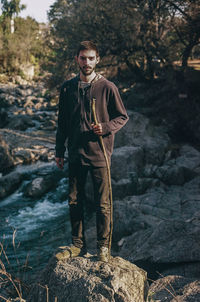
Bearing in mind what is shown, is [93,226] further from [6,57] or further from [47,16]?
[6,57]

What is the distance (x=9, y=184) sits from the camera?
877cm

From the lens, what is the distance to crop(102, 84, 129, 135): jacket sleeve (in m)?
2.77

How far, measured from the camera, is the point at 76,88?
2.85 metres

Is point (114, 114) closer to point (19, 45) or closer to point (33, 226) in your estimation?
point (33, 226)

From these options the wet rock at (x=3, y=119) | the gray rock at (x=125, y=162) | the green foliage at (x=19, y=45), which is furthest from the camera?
the green foliage at (x=19, y=45)

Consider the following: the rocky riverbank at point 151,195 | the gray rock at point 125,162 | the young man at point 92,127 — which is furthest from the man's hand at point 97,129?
the gray rock at point 125,162

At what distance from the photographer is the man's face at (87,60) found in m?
2.78

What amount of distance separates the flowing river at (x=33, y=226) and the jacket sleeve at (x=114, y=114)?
293cm

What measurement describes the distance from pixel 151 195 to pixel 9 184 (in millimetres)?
4351

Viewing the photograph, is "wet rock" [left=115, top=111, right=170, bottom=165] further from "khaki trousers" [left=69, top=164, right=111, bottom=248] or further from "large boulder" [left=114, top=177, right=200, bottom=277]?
"khaki trousers" [left=69, top=164, right=111, bottom=248]

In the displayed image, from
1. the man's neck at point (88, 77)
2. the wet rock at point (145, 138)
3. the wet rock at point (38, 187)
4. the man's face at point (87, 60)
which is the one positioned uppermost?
the man's face at point (87, 60)

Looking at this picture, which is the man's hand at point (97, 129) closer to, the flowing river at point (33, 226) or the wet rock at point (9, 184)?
the flowing river at point (33, 226)

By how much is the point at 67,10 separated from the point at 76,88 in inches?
419

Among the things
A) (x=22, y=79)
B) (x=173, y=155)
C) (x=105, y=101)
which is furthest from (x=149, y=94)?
(x=22, y=79)
